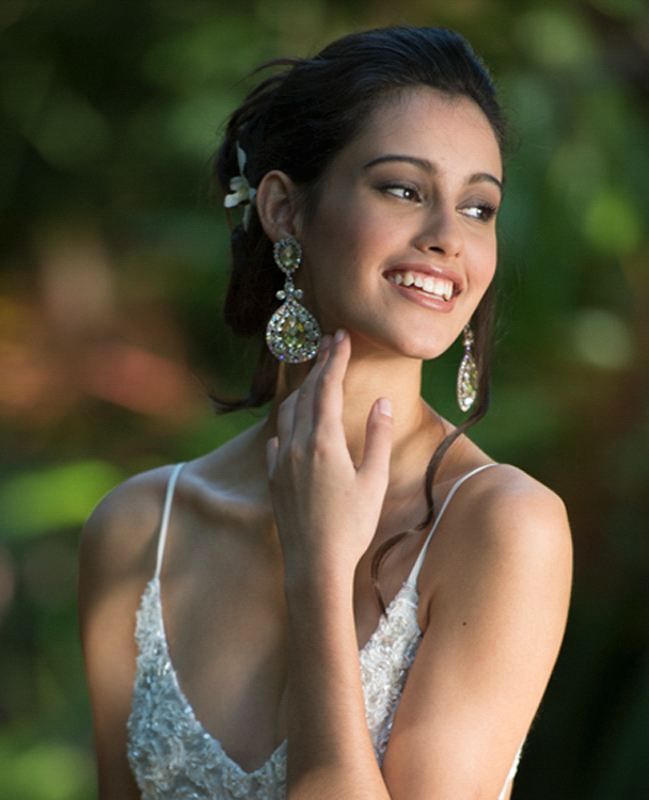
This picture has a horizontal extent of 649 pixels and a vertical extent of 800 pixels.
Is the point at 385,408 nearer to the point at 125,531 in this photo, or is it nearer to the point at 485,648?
the point at 485,648

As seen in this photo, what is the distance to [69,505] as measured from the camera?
4438 millimetres

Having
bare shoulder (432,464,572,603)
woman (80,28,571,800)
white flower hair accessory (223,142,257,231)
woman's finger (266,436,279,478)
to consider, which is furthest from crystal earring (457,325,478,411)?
white flower hair accessory (223,142,257,231)

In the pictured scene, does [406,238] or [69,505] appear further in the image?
[69,505]

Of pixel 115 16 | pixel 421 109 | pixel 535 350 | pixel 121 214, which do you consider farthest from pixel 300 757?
pixel 115 16

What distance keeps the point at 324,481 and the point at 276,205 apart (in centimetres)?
64

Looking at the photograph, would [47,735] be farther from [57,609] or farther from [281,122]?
[281,122]

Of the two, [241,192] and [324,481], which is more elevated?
[241,192]

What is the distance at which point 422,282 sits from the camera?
167 centimetres

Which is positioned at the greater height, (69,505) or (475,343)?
(475,343)

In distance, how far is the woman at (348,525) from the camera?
150 cm

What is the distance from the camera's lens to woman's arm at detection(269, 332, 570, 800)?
1.44 m

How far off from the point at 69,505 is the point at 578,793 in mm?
2517

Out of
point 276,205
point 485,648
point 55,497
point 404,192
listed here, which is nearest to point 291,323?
point 276,205

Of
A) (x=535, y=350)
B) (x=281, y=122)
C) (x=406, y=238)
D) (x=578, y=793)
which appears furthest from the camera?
(x=535, y=350)
